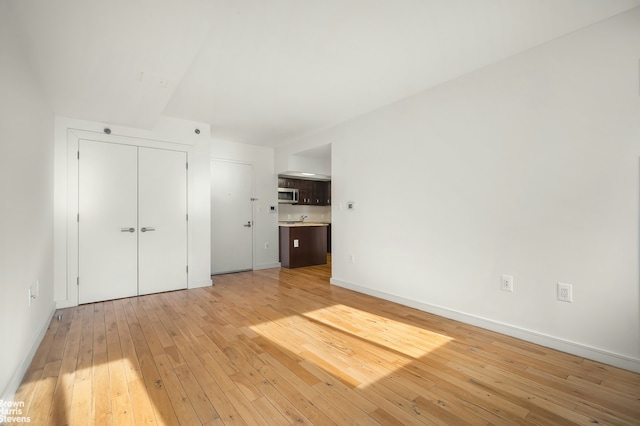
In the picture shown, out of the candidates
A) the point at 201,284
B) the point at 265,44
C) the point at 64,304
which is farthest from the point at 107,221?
the point at 265,44

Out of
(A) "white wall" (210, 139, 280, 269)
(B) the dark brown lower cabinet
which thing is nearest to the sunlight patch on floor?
(B) the dark brown lower cabinet

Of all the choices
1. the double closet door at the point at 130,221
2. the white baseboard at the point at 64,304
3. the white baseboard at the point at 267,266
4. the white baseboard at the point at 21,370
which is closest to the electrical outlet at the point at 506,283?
the white baseboard at the point at 21,370

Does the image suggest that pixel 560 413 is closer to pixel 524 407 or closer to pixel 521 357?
pixel 524 407

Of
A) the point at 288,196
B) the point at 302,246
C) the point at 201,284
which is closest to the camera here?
the point at 201,284

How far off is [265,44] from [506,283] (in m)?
2.99

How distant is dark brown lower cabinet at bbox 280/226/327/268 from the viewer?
5.75 metres

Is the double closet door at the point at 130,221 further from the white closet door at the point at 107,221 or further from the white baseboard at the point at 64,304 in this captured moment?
the white baseboard at the point at 64,304

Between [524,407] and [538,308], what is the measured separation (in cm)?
109

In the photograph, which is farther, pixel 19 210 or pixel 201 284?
pixel 201 284

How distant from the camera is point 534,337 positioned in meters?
2.36

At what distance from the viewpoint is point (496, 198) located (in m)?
2.61

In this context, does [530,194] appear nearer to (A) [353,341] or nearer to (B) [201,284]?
(A) [353,341]

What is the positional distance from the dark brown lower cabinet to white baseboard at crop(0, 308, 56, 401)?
12.1 ft

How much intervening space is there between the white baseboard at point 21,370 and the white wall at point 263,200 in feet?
11.0
